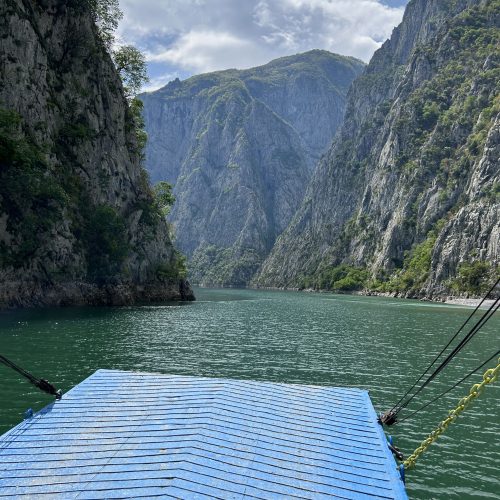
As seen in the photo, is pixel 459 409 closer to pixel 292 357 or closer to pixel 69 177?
pixel 292 357

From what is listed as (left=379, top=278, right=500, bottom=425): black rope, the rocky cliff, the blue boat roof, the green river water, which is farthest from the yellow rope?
the rocky cliff

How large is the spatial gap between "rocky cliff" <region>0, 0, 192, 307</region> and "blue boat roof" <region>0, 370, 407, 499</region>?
181ft

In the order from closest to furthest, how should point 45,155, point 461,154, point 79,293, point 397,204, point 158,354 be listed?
point 158,354, point 45,155, point 79,293, point 461,154, point 397,204

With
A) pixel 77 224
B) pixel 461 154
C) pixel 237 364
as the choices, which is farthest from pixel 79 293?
pixel 461 154

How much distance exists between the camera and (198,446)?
486 inches

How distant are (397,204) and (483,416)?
183121mm

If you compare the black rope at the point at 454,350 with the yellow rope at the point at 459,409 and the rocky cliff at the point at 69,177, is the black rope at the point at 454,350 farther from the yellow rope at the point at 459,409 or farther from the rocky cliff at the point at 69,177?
the rocky cliff at the point at 69,177

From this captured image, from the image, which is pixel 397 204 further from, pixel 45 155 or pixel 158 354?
pixel 158 354

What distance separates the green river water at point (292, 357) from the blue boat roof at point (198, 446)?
3.92 meters

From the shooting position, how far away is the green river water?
18.4 m

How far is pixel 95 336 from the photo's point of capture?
44.6m

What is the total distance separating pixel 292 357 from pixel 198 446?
2623 cm

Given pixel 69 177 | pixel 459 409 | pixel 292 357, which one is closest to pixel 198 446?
pixel 459 409

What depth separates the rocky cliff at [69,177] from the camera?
65438mm
